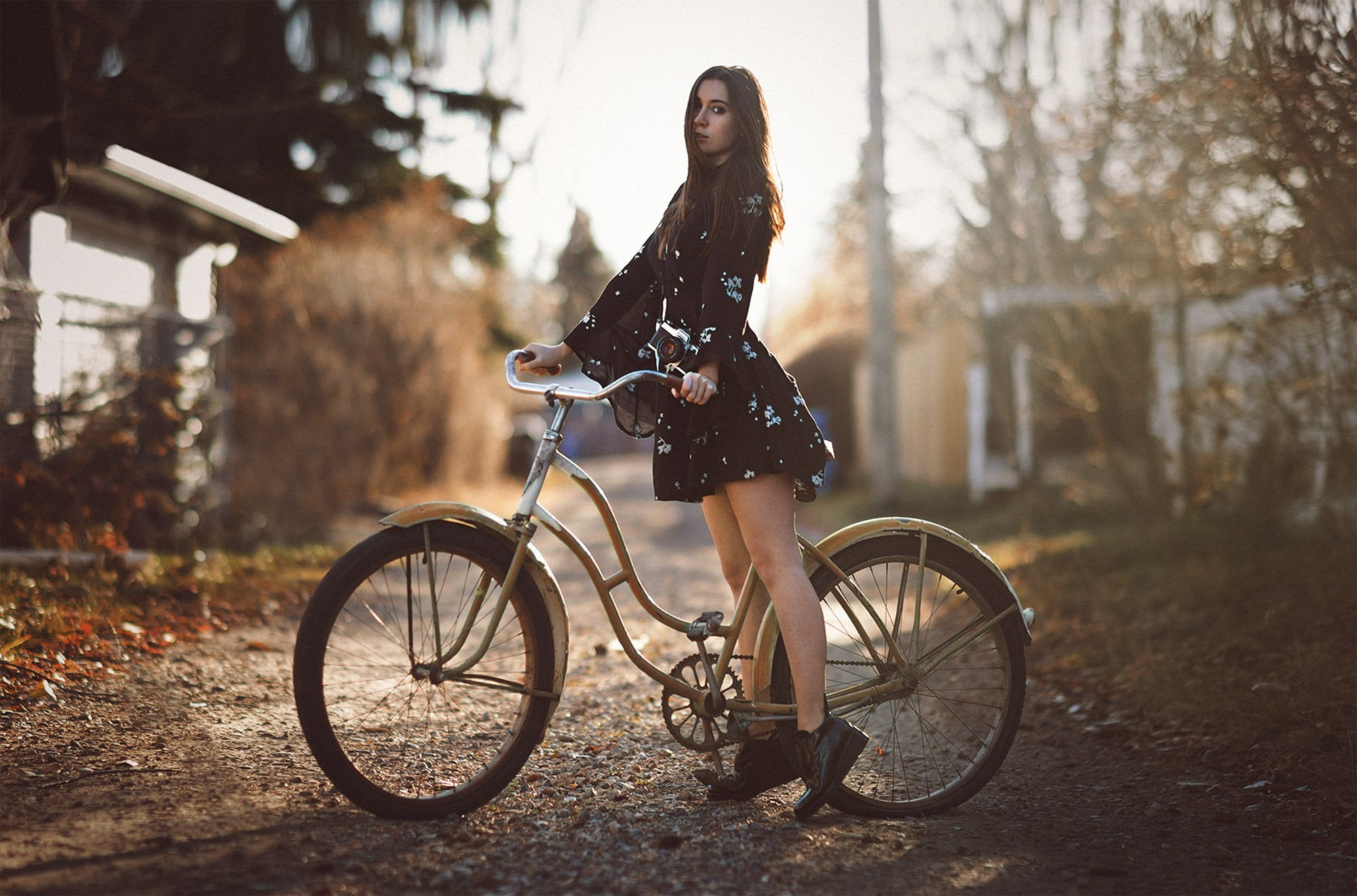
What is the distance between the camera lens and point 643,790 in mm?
3176

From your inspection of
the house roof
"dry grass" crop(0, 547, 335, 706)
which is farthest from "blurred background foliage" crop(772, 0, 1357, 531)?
the house roof

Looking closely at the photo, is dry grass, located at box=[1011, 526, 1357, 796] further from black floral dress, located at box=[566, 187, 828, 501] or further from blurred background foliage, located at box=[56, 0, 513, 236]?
blurred background foliage, located at box=[56, 0, 513, 236]

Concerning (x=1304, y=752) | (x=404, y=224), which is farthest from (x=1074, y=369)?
(x=404, y=224)

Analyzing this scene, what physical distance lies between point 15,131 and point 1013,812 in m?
5.13

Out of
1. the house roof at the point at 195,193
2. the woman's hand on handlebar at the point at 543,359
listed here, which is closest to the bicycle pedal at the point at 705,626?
the woman's hand on handlebar at the point at 543,359

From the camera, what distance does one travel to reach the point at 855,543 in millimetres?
3104

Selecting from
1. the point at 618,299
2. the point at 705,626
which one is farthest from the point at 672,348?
the point at 705,626

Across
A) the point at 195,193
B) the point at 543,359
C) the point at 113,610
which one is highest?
the point at 195,193

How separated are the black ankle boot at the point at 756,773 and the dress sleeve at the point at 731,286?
3.43 ft

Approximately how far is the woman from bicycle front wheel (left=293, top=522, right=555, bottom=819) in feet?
1.66

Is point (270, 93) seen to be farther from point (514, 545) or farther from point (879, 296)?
point (514, 545)

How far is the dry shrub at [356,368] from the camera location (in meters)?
9.86

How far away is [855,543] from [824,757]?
0.59m

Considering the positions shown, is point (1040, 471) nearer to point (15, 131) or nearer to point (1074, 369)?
point (1074, 369)
